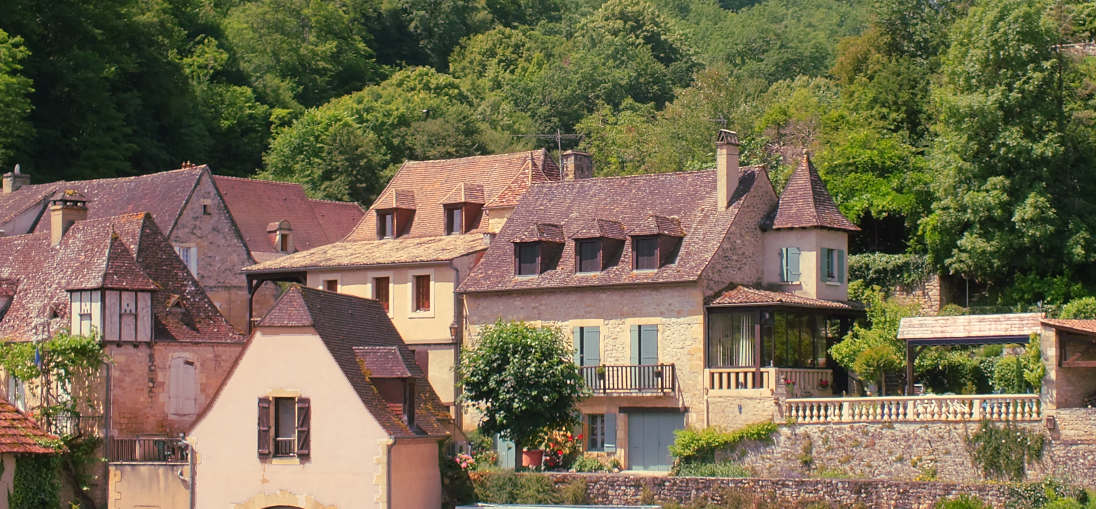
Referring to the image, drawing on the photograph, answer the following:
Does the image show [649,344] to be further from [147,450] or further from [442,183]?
[147,450]

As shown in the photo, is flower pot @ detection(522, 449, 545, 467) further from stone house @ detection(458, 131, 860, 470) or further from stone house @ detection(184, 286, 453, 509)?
stone house @ detection(184, 286, 453, 509)

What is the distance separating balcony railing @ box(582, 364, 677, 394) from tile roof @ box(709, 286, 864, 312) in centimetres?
240

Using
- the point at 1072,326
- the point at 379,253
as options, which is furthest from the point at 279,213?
the point at 1072,326

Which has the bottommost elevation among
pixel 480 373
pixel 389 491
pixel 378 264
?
pixel 389 491

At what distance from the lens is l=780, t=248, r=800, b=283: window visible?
4484 cm

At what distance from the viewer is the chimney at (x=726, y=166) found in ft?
146

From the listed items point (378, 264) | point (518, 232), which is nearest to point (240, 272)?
point (378, 264)

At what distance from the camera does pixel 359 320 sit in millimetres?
40781

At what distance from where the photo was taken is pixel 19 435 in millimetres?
40625

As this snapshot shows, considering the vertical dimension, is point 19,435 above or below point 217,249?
below

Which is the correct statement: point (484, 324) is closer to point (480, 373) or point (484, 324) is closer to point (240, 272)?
point (480, 373)

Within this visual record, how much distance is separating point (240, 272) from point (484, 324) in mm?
11696

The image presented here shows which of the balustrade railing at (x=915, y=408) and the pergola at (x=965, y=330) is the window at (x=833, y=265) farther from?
the balustrade railing at (x=915, y=408)

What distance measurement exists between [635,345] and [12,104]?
36461mm
